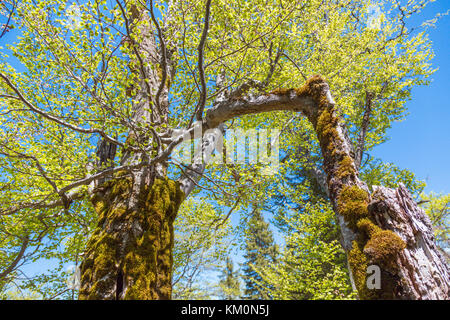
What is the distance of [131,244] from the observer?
11.6 feet

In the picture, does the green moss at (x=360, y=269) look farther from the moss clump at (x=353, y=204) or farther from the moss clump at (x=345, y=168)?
the moss clump at (x=345, y=168)

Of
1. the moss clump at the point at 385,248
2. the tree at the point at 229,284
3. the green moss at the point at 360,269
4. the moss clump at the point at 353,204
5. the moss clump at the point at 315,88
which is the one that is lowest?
the tree at the point at 229,284

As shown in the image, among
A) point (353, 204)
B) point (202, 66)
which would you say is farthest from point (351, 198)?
point (202, 66)

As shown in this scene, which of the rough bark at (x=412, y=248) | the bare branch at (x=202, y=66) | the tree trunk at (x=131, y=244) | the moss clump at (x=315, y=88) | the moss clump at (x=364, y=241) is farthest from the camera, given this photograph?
the moss clump at (x=315, y=88)

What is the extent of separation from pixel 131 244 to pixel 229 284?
25220 mm

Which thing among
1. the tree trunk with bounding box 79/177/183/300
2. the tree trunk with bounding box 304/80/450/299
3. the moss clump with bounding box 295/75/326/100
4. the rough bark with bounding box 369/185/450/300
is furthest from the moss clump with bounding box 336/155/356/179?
the tree trunk with bounding box 79/177/183/300

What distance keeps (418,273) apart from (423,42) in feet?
48.9

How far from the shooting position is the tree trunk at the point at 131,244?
321cm

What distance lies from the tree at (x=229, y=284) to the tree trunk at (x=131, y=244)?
21641 mm

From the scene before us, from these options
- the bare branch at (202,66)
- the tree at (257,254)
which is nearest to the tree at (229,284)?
the tree at (257,254)

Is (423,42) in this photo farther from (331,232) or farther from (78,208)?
(78,208)

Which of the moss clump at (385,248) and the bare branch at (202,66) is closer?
the moss clump at (385,248)

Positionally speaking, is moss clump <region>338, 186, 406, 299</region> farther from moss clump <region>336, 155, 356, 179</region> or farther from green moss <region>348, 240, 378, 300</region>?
moss clump <region>336, 155, 356, 179</region>
